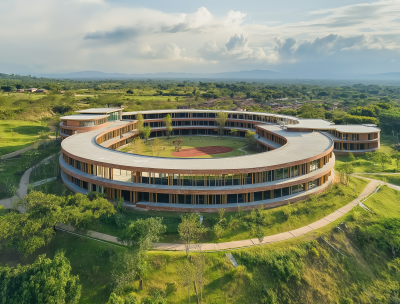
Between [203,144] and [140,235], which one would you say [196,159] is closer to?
[140,235]

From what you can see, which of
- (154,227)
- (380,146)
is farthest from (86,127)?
(380,146)

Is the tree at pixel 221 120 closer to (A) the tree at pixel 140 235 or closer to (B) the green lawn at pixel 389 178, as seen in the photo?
(B) the green lawn at pixel 389 178

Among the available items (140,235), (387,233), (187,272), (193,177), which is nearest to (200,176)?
(193,177)

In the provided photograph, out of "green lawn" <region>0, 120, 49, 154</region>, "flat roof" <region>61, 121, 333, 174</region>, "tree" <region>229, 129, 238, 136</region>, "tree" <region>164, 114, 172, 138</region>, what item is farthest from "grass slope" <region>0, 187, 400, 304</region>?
"tree" <region>229, 129, 238, 136</region>

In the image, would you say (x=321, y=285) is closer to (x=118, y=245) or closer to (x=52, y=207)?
(x=118, y=245)

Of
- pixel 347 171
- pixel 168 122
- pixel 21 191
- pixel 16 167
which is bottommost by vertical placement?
pixel 21 191

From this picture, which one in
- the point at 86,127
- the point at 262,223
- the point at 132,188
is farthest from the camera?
the point at 86,127
